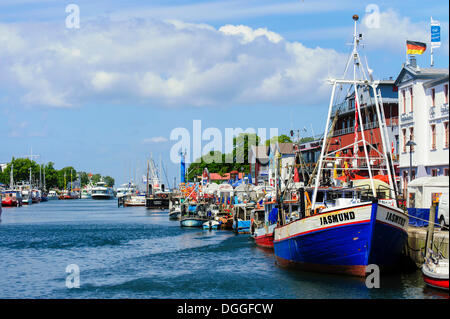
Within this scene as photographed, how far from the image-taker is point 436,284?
2795cm

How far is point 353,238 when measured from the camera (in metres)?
31.3

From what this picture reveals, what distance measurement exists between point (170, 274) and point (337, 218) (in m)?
12.2

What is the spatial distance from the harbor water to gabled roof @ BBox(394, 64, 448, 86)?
1811 cm

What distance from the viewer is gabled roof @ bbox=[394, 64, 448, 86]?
49.2 m

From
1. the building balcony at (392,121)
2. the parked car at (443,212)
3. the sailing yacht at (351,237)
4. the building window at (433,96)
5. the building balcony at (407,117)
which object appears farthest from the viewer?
the building balcony at (392,121)

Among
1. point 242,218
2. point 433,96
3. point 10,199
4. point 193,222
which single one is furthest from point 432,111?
point 10,199

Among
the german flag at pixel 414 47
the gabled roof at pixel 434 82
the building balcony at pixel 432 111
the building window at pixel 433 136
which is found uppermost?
the german flag at pixel 414 47

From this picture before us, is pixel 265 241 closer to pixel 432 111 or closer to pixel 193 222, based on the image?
pixel 432 111

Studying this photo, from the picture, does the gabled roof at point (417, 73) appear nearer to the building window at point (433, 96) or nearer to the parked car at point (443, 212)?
the building window at point (433, 96)

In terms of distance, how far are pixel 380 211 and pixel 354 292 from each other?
4.15m

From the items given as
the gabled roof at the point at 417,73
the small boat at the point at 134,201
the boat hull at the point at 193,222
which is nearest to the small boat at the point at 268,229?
the gabled roof at the point at 417,73

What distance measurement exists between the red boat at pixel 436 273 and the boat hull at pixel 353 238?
3.10 meters

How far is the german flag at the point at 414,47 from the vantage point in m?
56.0

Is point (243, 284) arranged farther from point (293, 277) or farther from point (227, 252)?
point (227, 252)
